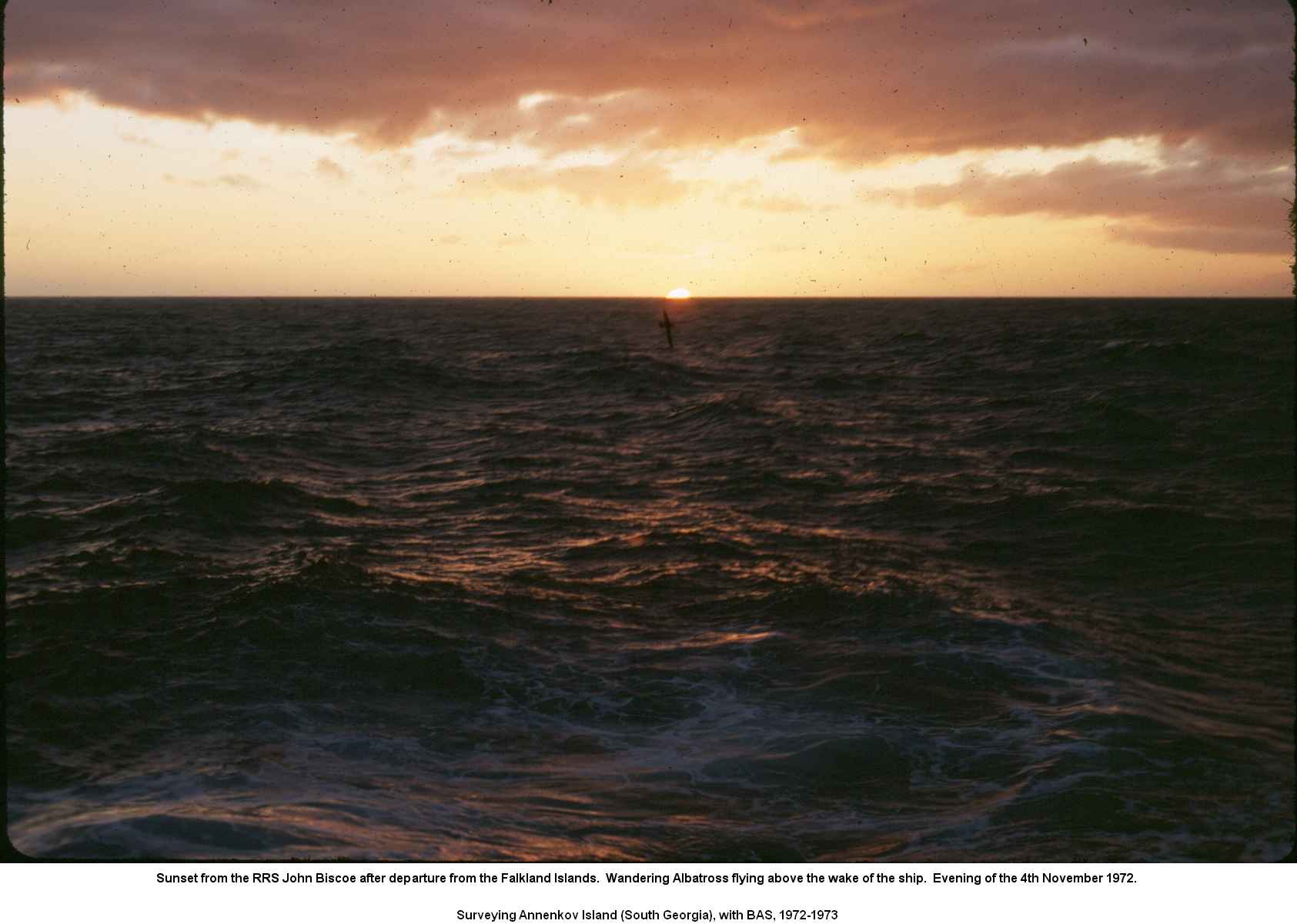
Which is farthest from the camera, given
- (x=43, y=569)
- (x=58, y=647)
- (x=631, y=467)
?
(x=631, y=467)

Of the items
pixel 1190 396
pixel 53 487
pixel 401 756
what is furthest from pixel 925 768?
pixel 1190 396

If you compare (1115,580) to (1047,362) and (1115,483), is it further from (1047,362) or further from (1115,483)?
(1047,362)

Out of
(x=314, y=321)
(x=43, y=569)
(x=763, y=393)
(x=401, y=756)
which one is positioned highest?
(x=314, y=321)

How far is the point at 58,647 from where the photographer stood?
11.2 meters

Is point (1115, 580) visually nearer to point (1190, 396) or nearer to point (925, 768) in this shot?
point (925, 768)

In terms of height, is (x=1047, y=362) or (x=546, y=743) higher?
(x=1047, y=362)

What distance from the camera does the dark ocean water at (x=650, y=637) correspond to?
7730mm

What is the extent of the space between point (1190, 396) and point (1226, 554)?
1648 cm

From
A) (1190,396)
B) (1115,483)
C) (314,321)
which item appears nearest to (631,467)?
(1115,483)

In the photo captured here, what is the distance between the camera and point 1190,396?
29.2m

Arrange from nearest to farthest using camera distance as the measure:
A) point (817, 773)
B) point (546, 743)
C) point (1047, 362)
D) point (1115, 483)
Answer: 1. point (817, 773)
2. point (546, 743)
3. point (1115, 483)
4. point (1047, 362)

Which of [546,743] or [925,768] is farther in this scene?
[546,743]

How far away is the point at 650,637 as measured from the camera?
11.9m

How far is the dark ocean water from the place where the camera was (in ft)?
25.4
